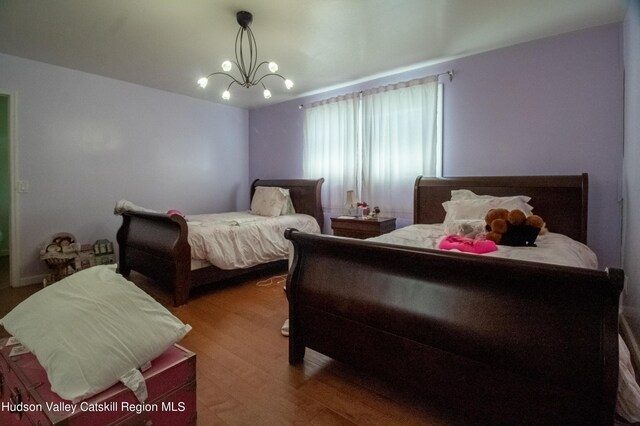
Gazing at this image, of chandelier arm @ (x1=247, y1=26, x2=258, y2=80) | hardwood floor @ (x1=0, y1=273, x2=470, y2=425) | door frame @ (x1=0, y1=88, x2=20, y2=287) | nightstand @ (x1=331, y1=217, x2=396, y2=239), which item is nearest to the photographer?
hardwood floor @ (x1=0, y1=273, x2=470, y2=425)

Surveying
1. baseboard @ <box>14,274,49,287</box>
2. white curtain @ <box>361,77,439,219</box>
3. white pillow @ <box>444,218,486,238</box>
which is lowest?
baseboard @ <box>14,274,49,287</box>

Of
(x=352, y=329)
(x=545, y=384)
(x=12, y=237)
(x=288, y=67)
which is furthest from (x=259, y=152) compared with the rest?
(x=545, y=384)

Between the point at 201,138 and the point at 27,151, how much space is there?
204 centimetres

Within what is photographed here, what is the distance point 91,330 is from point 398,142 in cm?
334

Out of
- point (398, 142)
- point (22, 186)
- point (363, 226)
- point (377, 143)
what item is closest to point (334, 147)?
point (377, 143)

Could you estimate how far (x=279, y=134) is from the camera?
Result: 4996mm

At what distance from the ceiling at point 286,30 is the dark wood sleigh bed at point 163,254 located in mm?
1629

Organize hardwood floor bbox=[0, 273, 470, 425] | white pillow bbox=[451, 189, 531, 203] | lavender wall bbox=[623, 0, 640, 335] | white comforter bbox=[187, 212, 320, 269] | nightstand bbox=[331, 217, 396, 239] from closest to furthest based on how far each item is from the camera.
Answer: hardwood floor bbox=[0, 273, 470, 425] < lavender wall bbox=[623, 0, 640, 335] < white pillow bbox=[451, 189, 531, 203] < white comforter bbox=[187, 212, 320, 269] < nightstand bbox=[331, 217, 396, 239]

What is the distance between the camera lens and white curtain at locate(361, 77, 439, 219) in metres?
3.39

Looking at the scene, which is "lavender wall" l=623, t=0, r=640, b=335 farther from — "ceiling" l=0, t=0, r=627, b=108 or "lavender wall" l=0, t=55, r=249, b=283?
"lavender wall" l=0, t=55, r=249, b=283

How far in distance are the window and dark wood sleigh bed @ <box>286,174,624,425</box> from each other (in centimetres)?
218

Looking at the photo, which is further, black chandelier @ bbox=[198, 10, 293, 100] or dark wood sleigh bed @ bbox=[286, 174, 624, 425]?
black chandelier @ bbox=[198, 10, 293, 100]

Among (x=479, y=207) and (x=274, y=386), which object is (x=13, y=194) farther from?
(x=479, y=207)

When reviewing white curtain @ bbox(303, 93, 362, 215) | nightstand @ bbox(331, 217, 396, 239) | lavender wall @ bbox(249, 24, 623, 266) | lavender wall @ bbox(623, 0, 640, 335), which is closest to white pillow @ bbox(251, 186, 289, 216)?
white curtain @ bbox(303, 93, 362, 215)
